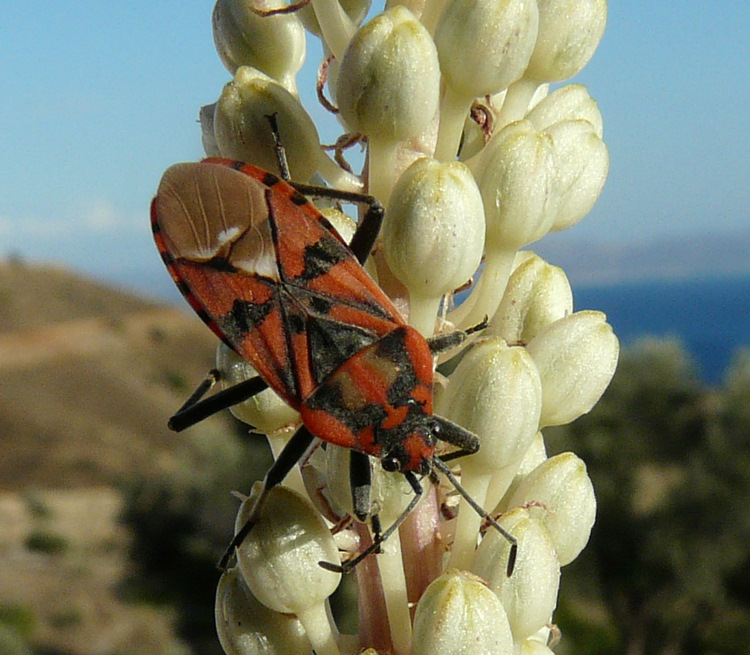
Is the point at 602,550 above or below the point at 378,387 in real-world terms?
below

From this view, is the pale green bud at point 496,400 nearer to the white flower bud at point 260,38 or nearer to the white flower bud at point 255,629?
the white flower bud at point 255,629

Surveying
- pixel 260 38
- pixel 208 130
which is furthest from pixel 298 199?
pixel 260 38

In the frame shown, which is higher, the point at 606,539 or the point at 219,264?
the point at 219,264

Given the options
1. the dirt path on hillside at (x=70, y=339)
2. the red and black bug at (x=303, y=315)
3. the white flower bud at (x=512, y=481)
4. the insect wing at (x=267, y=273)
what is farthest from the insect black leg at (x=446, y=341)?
the dirt path on hillside at (x=70, y=339)

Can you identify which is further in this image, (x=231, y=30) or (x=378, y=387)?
(x=231, y=30)

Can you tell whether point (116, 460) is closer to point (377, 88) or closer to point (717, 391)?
point (717, 391)

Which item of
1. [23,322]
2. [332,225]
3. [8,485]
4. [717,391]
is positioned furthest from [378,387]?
[23,322]

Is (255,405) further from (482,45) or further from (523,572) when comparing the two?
(482,45)
